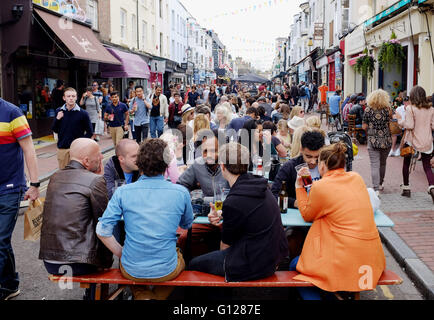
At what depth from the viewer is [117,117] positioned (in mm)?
12133

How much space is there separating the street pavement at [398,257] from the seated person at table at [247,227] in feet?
3.36

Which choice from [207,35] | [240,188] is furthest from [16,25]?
[207,35]

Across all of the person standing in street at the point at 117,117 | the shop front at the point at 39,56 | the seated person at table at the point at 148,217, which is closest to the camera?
the seated person at table at the point at 148,217

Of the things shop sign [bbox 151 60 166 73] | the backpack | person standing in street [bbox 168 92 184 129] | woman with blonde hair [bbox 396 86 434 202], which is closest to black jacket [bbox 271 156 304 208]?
the backpack

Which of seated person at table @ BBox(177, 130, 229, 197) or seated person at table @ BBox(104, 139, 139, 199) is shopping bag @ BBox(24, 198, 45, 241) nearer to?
seated person at table @ BBox(104, 139, 139, 199)

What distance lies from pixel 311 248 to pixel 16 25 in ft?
42.9

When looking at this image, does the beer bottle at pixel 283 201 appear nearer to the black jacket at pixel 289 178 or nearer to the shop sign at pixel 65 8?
the black jacket at pixel 289 178

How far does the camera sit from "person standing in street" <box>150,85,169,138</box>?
13.5m

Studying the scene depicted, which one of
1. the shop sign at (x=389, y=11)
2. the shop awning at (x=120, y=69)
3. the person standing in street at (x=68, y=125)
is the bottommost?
the person standing in street at (x=68, y=125)

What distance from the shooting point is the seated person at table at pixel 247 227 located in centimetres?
340

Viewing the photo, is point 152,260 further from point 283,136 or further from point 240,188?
point 283,136

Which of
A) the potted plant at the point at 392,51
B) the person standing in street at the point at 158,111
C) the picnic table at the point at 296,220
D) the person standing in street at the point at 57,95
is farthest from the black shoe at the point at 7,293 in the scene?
the person standing in street at the point at 57,95

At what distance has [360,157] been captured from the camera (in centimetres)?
1243

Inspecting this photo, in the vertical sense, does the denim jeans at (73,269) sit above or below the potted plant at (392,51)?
below
